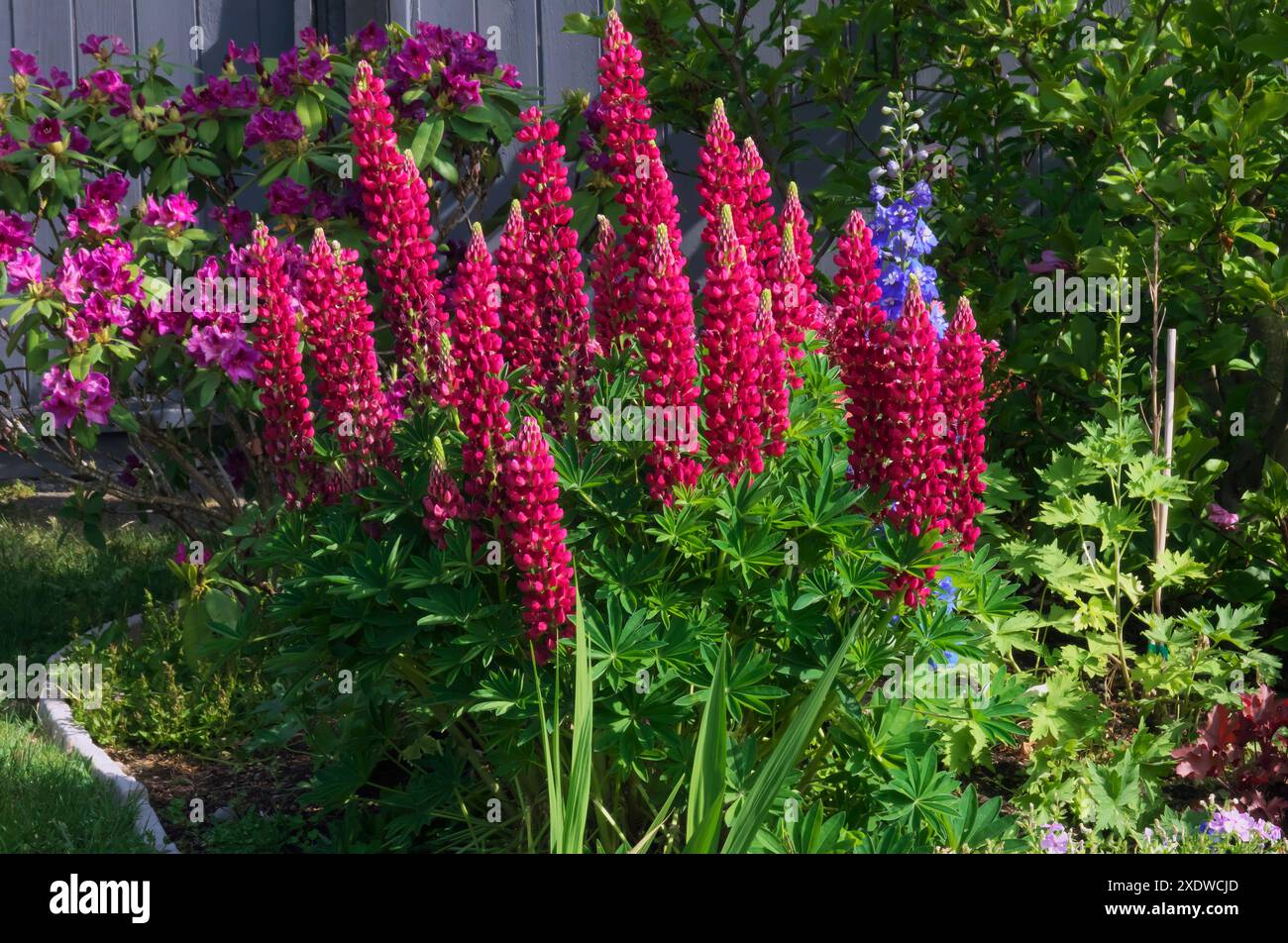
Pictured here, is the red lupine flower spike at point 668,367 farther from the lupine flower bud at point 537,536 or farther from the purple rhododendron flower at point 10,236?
the purple rhododendron flower at point 10,236

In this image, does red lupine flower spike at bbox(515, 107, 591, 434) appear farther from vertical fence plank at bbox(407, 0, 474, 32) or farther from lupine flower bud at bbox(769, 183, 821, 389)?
vertical fence plank at bbox(407, 0, 474, 32)

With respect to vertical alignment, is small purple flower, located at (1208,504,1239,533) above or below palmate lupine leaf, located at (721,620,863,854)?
above

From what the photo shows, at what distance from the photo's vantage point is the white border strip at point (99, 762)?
3.44 metres

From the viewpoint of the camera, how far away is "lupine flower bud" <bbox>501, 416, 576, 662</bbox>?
98.5 inches

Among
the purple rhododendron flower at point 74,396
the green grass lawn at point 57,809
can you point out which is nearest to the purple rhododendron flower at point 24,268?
the purple rhododendron flower at point 74,396

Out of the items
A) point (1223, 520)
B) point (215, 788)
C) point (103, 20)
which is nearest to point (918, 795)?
point (1223, 520)

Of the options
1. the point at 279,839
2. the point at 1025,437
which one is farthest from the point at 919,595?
the point at 1025,437

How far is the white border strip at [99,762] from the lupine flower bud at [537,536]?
1.35m

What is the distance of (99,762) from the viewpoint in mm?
3818

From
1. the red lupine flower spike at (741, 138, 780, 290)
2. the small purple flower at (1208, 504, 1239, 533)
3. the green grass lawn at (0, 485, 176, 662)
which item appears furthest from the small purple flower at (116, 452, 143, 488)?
the small purple flower at (1208, 504, 1239, 533)

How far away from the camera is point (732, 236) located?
266 centimetres

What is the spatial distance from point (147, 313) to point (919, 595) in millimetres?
2717

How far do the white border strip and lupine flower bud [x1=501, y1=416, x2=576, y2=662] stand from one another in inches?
53.3
